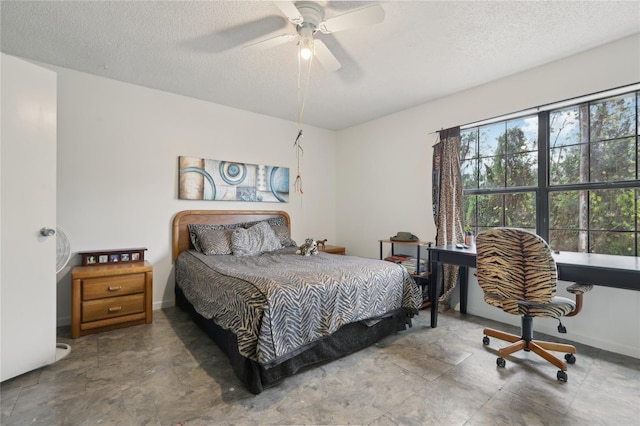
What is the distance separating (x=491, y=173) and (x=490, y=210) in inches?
16.2

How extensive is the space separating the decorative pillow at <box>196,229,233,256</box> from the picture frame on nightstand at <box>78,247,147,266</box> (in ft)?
1.89

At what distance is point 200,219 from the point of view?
142 inches

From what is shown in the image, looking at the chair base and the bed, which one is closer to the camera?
the bed

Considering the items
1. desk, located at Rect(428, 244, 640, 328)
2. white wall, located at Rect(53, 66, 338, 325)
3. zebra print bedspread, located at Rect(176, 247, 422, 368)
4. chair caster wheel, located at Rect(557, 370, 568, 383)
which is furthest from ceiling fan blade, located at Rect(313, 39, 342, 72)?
chair caster wheel, located at Rect(557, 370, 568, 383)

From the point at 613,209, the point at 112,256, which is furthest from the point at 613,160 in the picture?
the point at 112,256

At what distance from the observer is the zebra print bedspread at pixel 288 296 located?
69.1 inches

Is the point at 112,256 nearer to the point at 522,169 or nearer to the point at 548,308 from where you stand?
the point at 548,308

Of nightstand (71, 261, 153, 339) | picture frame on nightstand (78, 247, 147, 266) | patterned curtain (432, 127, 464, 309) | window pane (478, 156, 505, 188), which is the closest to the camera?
nightstand (71, 261, 153, 339)

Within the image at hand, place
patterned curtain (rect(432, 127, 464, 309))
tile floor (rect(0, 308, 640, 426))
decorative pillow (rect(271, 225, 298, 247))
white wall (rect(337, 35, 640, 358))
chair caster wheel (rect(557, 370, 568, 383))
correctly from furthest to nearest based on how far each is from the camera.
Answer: decorative pillow (rect(271, 225, 298, 247)), patterned curtain (rect(432, 127, 464, 309)), white wall (rect(337, 35, 640, 358)), chair caster wheel (rect(557, 370, 568, 383)), tile floor (rect(0, 308, 640, 426))

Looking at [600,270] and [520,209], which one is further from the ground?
[520,209]

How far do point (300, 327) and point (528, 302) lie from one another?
160 cm

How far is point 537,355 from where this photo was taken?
2.22 m

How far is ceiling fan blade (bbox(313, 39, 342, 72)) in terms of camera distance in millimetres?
2053

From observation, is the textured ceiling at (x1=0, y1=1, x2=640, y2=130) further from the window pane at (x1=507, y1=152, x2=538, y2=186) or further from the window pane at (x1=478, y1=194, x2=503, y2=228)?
the window pane at (x1=478, y1=194, x2=503, y2=228)
